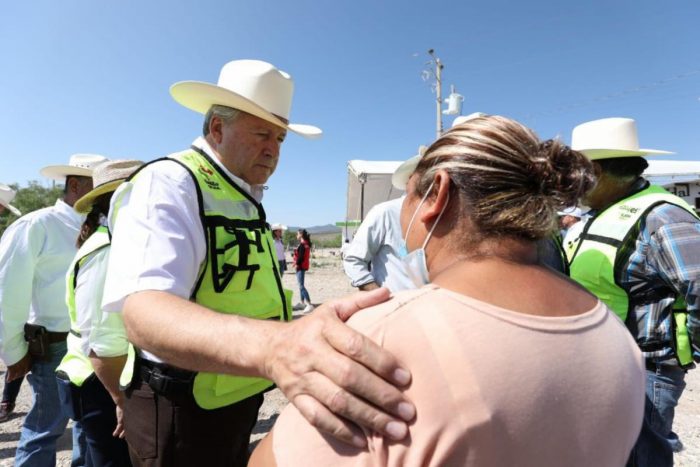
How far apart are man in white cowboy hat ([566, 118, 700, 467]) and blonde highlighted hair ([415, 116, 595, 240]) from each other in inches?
51.9

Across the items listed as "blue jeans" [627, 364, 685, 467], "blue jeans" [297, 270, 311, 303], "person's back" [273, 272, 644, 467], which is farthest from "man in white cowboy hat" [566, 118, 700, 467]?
"blue jeans" [297, 270, 311, 303]

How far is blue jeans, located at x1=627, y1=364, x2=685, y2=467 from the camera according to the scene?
7.25 feet

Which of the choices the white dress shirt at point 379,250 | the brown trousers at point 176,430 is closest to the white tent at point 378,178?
the white dress shirt at point 379,250

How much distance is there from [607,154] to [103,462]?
3.65 meters

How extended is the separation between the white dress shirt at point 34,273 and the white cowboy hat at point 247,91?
1.98m

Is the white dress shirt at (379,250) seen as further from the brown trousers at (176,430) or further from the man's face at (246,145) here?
the brown trousers at (176,430)

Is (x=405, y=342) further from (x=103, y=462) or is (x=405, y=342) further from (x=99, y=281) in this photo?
(x=103, y=462)

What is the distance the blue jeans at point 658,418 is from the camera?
7.25ft

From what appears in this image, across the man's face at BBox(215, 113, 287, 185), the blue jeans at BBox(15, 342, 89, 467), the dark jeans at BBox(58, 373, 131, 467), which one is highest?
the man's face at BBox(215, 113, 287, 185)

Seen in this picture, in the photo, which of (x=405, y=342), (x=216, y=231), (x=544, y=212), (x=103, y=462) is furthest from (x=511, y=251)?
(x=103, y=462)

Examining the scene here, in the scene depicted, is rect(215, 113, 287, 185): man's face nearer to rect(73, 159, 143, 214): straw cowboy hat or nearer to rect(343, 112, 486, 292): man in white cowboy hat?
rect(73, 159, 143, 214): straw cowboy hat

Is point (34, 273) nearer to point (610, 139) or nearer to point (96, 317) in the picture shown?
point (96, 317)

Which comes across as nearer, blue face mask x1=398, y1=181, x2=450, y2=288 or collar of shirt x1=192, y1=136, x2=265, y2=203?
blue face mask x1=398, y1=181, x2=450, y2=288

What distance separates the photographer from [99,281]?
2078 millimetres
